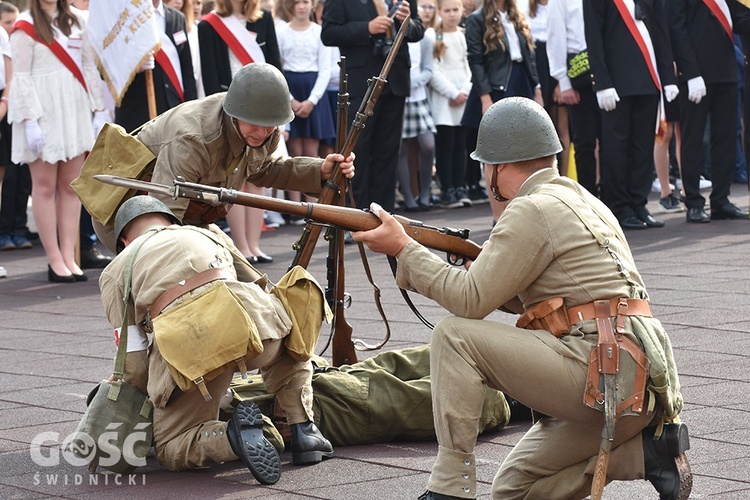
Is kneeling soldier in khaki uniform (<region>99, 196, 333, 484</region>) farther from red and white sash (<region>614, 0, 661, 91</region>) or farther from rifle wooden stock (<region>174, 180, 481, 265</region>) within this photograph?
red and white sash (<region>614, 0, 661, 91</region>)

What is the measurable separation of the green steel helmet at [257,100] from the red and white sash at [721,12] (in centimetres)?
664

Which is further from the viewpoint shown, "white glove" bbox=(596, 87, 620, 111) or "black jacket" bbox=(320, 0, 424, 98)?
"white glove" bbox=(596, 87, 620, 111)

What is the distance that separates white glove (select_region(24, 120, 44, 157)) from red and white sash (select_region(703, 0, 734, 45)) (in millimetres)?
5887

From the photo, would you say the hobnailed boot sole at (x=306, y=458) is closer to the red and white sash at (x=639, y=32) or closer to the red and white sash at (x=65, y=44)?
the red and white sash at (x=65, y=44)

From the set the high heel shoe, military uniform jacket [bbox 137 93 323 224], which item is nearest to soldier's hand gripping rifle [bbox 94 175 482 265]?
military uniform jacket [bbox 137 93 323 224]

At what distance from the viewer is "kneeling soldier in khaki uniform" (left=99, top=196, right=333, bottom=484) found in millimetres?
4809

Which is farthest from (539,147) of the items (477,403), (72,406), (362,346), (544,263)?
(72,406)

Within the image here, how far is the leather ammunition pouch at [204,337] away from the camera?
189 inches

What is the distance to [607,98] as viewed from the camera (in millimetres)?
11062

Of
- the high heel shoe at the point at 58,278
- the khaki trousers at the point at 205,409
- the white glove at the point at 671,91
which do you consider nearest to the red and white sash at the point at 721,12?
the white glove at the point at 671,91

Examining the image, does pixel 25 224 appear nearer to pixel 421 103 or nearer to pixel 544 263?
pixel 421 103

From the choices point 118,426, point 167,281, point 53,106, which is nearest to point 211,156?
point 167,281

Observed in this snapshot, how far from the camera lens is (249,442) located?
4785mm

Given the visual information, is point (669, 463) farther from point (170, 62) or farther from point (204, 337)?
point (170, 62)
